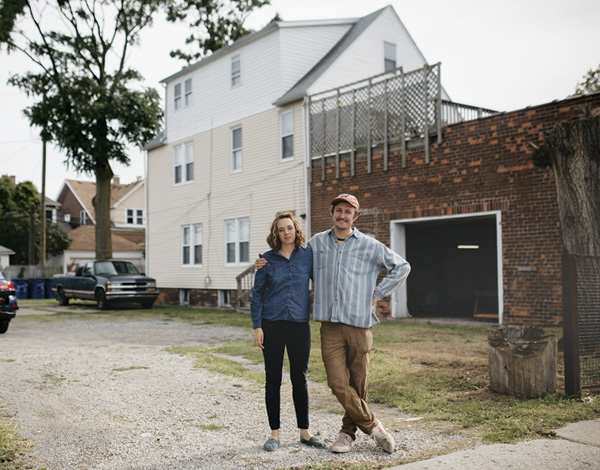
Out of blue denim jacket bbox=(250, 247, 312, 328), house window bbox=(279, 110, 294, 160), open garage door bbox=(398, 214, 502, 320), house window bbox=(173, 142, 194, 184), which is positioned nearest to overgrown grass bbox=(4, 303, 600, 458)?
blue denim jacket bbox=(250, 247, 312, 328)

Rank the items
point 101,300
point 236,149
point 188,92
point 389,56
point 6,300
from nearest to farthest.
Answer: point 6,300
point 101,300
point 389,56
point 236,149
point 188,92

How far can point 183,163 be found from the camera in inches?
964

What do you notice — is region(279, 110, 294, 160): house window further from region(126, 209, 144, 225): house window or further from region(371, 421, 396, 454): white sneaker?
region(126, 209, 144, 225): house window

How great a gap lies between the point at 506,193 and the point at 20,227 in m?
38.0

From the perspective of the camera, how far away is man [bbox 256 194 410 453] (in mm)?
4734

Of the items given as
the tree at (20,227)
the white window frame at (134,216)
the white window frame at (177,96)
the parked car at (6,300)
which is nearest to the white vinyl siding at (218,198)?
the white window frame at (177,96)

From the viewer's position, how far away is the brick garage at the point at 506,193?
1255 cm

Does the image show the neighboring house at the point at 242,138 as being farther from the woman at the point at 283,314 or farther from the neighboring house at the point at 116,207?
the neighboring house at the point at 116,207

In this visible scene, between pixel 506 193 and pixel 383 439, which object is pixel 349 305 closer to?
pixel 383 439

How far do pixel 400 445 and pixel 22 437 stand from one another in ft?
10.5

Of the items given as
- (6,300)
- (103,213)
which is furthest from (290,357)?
(103,213)

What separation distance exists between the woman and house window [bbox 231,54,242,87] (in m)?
17.7

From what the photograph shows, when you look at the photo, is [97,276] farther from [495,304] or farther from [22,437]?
[22,437]

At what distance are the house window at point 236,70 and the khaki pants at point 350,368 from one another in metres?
18.1
